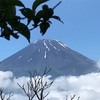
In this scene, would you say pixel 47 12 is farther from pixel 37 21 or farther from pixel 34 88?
pixel 34 88

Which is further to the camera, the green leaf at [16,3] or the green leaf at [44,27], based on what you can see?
the green leaf at [44,27]

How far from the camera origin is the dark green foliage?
1.37 meters

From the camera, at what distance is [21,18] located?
1.40m

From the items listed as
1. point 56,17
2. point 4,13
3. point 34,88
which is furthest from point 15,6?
point 34,88

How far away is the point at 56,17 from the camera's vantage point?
1.49 metres

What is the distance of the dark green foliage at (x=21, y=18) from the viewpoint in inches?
54.0

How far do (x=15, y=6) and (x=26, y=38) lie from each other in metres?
0.14

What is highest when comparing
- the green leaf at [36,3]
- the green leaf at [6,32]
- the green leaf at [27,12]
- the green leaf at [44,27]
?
the green leaf at [36,3]

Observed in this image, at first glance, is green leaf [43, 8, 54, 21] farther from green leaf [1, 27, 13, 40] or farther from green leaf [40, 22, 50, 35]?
green leaf [1, 27, 13, 40]

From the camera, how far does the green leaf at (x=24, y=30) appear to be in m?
1.45

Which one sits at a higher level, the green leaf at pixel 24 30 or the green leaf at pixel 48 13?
the green leaf at pixel 48 13

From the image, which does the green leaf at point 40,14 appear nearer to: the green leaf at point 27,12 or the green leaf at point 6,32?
the green leaf at point 27,12

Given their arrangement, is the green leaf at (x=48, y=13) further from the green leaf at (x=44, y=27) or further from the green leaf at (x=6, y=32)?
the green leaf at (x=6, y=32)

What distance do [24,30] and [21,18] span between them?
0.08 meters
